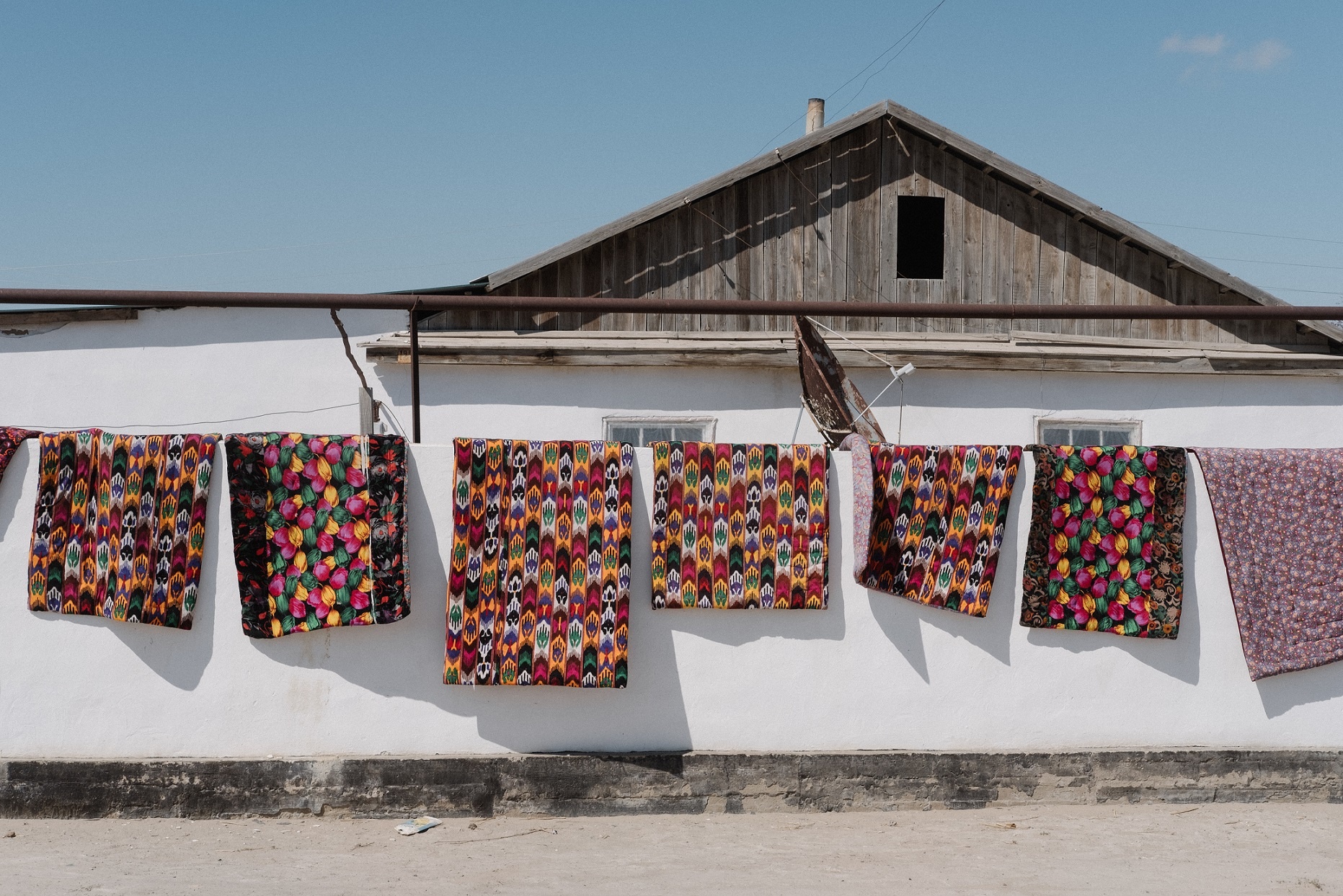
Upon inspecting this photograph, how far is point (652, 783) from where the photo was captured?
494 cm

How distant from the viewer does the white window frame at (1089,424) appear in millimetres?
9516

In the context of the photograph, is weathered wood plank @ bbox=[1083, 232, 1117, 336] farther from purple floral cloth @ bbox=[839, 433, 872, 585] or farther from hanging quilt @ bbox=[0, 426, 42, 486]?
hanging quilt @ bbox=[0, 426, 42, 486]

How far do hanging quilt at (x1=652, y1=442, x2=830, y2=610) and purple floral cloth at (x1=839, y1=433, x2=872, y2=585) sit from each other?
0.41 ft

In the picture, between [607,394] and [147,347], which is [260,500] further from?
[147,347]

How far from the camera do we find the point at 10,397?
11117 mm

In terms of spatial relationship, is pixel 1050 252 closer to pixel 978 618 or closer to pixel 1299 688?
pixel 1299 688

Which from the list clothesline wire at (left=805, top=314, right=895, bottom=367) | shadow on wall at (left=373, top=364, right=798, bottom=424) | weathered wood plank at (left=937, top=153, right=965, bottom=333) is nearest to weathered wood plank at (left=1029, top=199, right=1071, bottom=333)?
weathered wood plank at (left=937, top=153, right=965, bottom=333)

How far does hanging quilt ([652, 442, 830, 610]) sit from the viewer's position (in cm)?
496

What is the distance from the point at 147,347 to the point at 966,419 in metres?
7.76

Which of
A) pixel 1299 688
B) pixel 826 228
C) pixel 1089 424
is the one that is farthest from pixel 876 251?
pixel 1299 688

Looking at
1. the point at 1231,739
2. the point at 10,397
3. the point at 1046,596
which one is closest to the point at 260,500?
the point at 1046,596

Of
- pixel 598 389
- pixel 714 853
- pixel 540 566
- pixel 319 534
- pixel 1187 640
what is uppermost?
pixel 598 389

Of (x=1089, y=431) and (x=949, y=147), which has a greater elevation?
(x=949, y=147)

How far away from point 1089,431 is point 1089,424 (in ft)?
0.21
